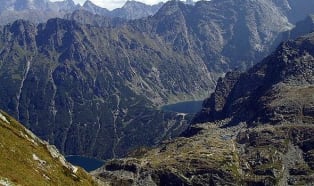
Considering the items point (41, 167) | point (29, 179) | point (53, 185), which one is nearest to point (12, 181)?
point (29, 179)

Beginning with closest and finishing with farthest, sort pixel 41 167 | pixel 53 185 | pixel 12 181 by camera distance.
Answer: pixel 12 181, pixel 53 185, pixel 41 167

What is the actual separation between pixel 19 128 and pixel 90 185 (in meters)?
21.7

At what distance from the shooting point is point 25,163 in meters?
91.2

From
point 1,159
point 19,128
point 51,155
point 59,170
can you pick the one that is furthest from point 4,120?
point 1,159

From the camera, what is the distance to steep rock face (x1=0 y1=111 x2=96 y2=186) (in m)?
81.2

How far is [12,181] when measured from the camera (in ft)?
248

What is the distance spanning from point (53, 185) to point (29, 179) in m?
8.04

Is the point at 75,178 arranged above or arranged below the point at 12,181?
below

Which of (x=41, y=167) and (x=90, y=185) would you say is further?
(x=90, y=185)

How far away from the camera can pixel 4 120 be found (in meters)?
116

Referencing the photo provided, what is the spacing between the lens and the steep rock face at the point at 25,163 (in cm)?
8125

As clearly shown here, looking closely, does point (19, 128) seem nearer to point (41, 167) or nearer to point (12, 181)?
point (41, 167)

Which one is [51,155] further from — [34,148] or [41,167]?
[41,167]

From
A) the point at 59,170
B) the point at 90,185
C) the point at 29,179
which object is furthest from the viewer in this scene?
the point at 90,185
